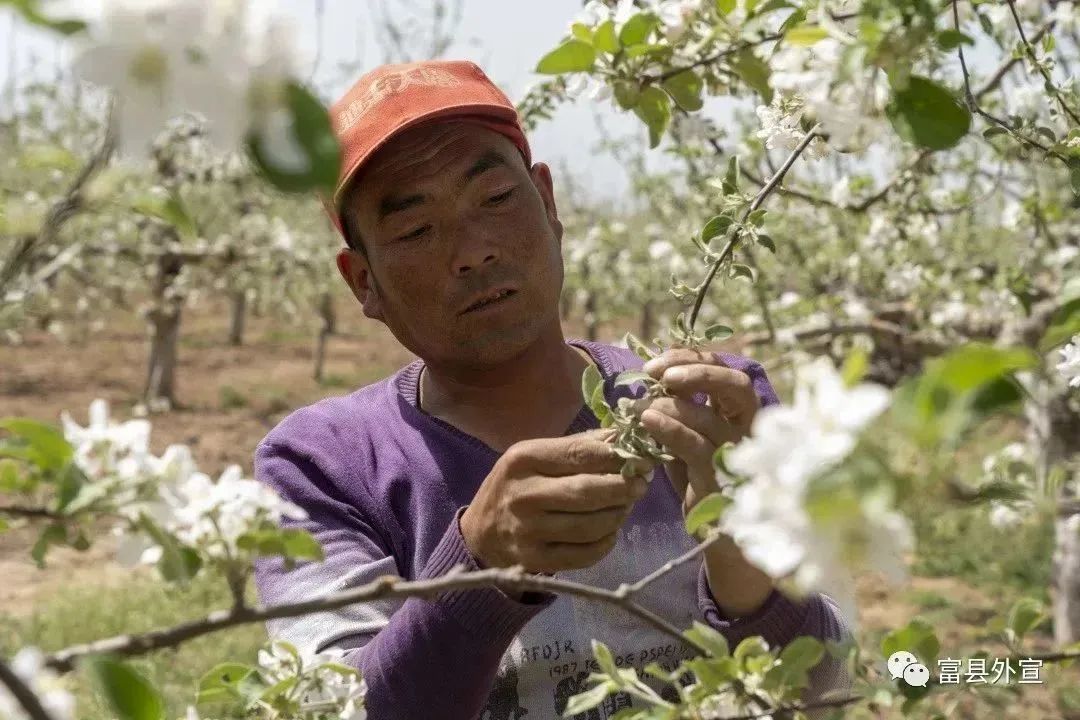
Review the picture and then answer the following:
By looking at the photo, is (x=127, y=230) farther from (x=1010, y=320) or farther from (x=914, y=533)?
(x=914, y=533)

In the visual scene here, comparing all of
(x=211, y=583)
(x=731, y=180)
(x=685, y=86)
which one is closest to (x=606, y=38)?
(x=685, y=86)

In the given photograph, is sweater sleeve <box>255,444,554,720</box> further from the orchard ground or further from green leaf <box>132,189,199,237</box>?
green leaf <box>132,189,199,237</box>

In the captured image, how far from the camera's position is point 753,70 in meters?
1.02

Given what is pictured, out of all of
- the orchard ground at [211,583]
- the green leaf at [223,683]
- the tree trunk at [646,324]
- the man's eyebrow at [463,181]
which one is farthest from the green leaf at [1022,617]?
the tree trunk at [646,324]

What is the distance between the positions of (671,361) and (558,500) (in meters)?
0.20

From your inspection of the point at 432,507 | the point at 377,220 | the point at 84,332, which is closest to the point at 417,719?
the point at 432,507

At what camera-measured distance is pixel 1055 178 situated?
6.04 metres

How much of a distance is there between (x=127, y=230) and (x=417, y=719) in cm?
1083

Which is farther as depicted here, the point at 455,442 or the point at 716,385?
the point at 455,442

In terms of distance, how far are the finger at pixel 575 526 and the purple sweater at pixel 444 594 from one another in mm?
156

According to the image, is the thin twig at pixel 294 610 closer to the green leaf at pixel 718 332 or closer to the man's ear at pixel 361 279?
the green leaf at pixel 718 332

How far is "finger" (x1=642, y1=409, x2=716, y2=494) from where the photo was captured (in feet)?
3.82

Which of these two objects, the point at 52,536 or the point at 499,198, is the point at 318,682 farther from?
the point at 499,198

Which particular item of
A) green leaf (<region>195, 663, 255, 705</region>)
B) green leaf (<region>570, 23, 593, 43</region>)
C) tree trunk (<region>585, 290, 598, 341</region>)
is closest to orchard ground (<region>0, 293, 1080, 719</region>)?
green leaf (<region>195, 663, 255, 705</region>)
